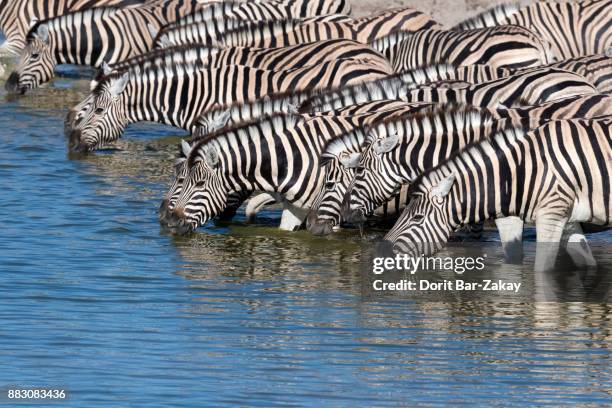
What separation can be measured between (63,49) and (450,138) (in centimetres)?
957

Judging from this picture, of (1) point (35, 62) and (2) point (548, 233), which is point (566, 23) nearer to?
(1) point (35, 62)

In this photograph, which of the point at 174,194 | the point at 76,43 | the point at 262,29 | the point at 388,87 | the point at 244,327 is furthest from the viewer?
the point at 76,43

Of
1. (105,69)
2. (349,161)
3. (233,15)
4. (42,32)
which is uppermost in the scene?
(233,15)

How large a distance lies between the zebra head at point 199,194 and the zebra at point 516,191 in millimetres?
2384

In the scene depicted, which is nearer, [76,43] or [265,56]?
[265,56]

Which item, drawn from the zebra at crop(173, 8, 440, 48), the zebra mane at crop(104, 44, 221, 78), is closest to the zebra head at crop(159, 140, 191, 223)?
the zebra mane at crop(104, 44, 221, 78)

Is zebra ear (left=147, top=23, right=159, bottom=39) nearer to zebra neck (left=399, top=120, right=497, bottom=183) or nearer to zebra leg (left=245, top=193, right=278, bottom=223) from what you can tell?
zebra leg (left=245, top=193, right=278, bottom=223)

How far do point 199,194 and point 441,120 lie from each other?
2.40 metres

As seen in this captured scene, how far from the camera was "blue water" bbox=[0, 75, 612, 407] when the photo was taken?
396 inches

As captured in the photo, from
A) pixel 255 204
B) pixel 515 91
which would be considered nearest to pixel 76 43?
pixel 255 204

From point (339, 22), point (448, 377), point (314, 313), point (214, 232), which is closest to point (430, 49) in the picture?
point (339, 22)

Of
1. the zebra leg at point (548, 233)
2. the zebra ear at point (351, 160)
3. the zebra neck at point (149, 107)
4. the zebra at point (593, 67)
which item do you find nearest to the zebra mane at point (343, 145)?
the zebra ear at point (351, 160)

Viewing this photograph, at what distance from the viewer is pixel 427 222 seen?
42.4 ft

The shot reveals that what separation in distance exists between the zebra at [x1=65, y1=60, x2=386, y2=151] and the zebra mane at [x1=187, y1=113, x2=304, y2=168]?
2.88 metres
